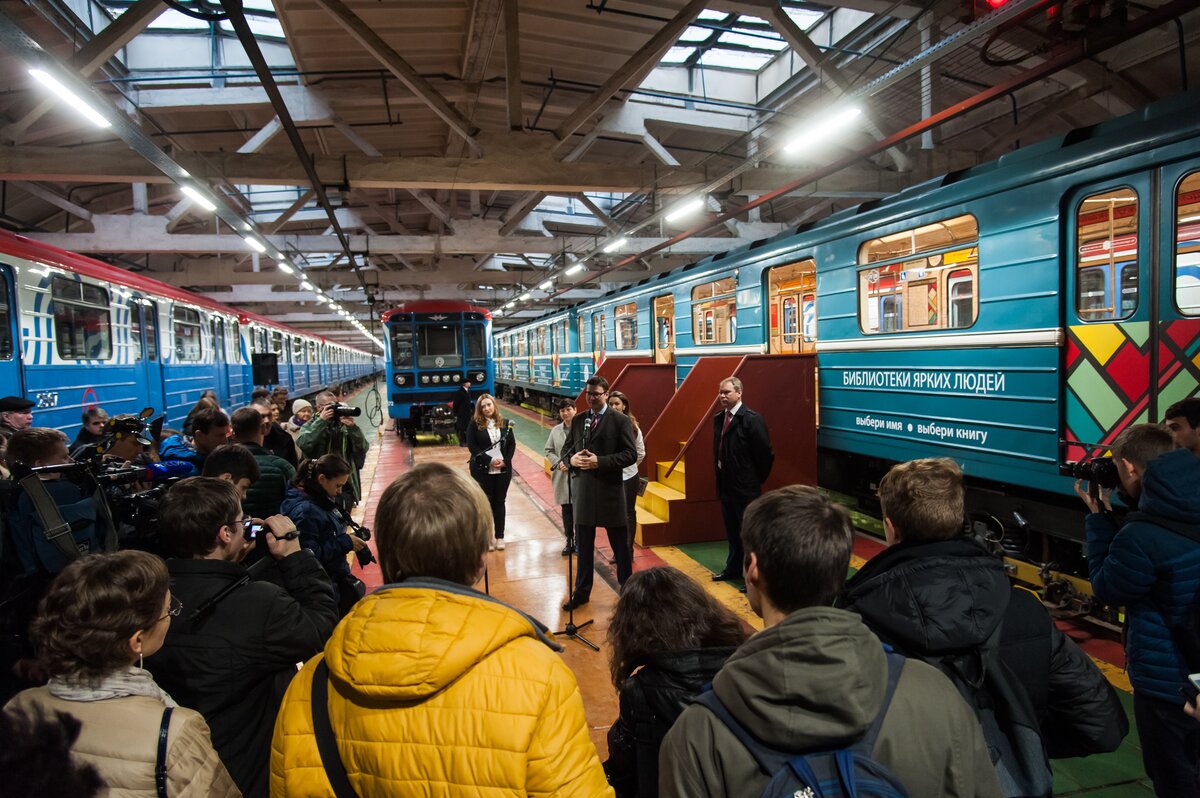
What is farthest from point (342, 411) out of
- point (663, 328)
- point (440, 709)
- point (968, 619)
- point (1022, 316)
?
point (663, 328)

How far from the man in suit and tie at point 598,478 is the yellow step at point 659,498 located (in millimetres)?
1744

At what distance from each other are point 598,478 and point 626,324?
8.34m

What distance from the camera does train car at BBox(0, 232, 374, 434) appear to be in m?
6.26

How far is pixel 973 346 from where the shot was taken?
5020 millimetres

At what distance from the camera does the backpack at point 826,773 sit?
3.33 ft

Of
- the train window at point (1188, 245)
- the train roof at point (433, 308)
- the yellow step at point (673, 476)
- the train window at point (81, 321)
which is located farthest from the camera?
the train roof at point (433, 308)

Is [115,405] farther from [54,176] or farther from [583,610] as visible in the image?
[583,610]

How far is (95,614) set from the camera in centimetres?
143

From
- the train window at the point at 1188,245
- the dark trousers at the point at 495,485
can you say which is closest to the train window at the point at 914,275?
the train window at the point at 1188,245

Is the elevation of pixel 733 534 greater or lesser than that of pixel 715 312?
lesser

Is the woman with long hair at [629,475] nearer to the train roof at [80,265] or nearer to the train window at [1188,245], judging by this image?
the train window at [1188,245]

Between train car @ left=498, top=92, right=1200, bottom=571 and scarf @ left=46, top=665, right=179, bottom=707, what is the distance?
476cm

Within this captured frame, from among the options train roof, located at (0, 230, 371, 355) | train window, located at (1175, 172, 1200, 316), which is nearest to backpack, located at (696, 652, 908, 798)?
train window, located at (1175, 172, 1200, 316)

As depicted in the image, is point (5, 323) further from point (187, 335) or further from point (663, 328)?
point (663, 328)
